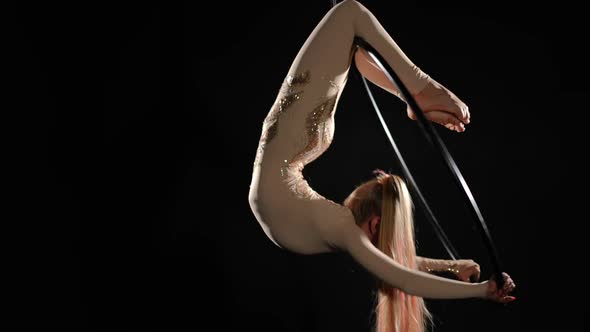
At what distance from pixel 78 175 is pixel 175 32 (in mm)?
796

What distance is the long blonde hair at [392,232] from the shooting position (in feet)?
6.66

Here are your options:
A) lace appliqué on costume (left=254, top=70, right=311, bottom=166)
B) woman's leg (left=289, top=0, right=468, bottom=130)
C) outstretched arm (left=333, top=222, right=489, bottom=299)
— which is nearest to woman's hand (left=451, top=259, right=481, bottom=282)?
outstretched arm (left=333, top=222, right=489, bottom=299)

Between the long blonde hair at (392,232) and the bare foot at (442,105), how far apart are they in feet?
0.74

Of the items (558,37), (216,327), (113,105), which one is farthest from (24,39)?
(558,37)

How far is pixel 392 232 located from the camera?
6.65ft

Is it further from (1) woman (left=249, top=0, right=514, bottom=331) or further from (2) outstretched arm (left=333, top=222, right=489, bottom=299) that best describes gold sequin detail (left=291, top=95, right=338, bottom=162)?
(2) outstretched arm (left=333, top=222, right=489, bottom=299)

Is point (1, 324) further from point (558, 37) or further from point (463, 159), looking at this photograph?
point (558, 37)

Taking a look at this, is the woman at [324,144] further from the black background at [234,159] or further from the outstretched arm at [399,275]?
the black background at [234,159]

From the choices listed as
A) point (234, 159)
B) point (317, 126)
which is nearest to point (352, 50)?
point (317, 126)

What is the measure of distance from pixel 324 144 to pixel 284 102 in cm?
19

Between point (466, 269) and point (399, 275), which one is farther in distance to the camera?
point (466, 269)

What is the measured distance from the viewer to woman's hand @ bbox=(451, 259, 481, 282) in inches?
84.4

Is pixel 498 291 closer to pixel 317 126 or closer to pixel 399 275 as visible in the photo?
pixel 399 275

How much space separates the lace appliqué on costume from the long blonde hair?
316mm
